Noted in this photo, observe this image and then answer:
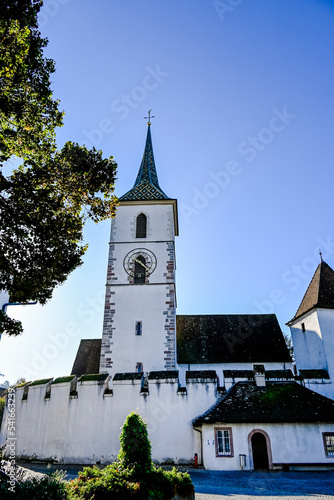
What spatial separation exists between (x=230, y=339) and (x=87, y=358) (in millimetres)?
8783

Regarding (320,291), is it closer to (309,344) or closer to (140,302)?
(309,344)

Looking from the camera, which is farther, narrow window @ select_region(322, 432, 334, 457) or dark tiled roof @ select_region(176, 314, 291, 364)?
dark tiled roof @ select_region(176, 314, 291, 364)

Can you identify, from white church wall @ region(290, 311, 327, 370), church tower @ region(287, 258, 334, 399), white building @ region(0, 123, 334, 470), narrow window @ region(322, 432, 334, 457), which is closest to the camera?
narrow window @ region(322, 432, 334, 457)

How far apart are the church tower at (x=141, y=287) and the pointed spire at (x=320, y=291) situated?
7.66m

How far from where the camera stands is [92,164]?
10016 mm

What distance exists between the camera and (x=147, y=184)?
1080 inches

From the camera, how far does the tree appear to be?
350 inches

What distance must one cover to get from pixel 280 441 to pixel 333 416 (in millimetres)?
2184

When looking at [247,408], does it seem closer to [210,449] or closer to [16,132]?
[210,449]

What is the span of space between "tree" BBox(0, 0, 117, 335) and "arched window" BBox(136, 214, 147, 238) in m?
14.0

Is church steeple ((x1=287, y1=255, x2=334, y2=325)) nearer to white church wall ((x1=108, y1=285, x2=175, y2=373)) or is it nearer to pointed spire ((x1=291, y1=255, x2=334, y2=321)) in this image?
pointed spire ((x1=291, y1=255, x2=334, y2=321))

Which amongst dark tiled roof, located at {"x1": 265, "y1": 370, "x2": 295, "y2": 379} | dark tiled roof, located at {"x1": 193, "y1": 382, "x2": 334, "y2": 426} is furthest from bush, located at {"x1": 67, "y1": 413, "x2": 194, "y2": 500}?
dark tiled roof, located at {"x1": 265, "y1": 370, "x2": 295, "y2": 379}

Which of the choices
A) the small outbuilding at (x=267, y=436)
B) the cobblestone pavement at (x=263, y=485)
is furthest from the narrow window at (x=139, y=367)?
the cobblestone pavement at (x=263, y=485)

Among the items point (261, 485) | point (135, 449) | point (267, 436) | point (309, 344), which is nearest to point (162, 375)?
point (267, 436)
